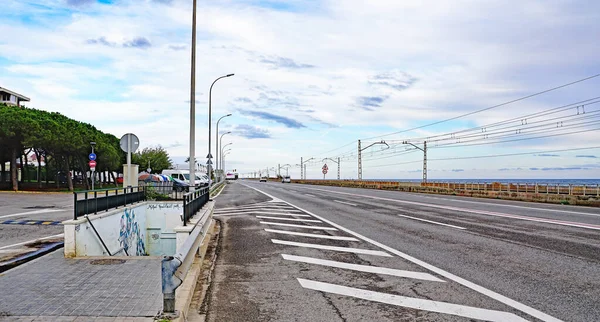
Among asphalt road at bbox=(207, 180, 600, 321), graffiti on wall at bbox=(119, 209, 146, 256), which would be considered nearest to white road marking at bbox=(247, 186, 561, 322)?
asphalt road at bbox=(207, 180, 600, 321)

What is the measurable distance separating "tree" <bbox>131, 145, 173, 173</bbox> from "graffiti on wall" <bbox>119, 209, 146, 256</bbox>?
87440 mm

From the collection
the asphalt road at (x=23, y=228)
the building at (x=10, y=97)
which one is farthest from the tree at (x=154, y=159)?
the asphalt road at (x=23, y=228)

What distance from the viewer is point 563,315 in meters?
5.38

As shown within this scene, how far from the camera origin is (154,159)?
359ft

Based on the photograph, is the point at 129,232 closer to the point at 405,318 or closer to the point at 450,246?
the point at 450,246

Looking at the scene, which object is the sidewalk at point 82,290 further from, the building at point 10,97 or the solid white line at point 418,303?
the building at point 10,97

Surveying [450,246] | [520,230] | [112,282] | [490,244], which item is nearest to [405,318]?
[112,282]

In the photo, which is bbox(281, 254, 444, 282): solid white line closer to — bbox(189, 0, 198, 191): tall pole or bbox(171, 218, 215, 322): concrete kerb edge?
bbox(171, 218, 215, 322): concrete kerb edge

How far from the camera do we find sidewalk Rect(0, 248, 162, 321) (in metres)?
5.38

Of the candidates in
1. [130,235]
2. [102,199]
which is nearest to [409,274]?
[102,199]

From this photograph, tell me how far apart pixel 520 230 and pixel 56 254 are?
12.0 meters

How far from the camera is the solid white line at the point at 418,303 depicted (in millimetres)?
5414

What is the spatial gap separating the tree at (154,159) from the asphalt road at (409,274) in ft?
310

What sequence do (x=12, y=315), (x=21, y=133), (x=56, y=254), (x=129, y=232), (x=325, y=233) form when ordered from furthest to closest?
(x=21, y=133), (x=129, y=232), (x=325, y=233), (x=56, y=254), (x=12, y=315)
